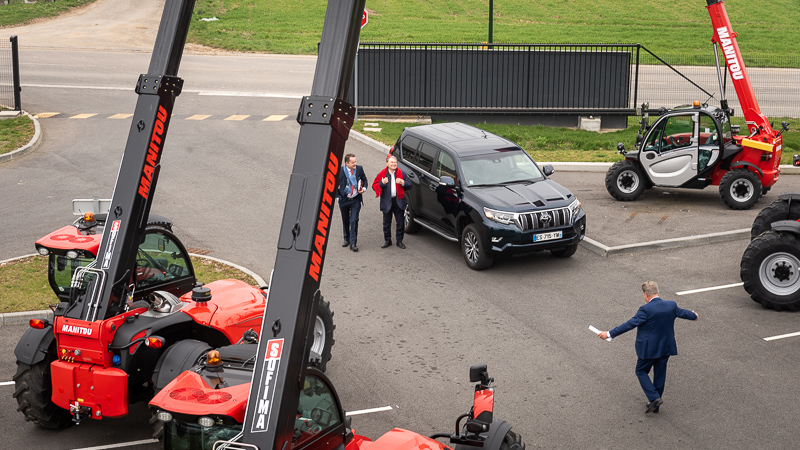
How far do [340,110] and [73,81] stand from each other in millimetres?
24955

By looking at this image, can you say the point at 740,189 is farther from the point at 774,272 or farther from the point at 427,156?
the point at 427,156

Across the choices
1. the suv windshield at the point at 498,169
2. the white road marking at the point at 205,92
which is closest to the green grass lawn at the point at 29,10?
the white road marking at the point at 205,92

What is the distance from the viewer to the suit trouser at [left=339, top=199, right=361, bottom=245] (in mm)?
14406

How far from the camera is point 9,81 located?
80.3 ft

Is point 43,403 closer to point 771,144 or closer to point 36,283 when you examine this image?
point 36,283

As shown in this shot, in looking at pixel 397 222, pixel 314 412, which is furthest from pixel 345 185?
pixel 314 412

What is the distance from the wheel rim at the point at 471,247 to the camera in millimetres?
13484

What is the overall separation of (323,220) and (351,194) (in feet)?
29.1

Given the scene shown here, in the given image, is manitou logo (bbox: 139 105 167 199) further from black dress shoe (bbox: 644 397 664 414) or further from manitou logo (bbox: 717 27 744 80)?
manitou logo (bbox: 717 27 744 80)

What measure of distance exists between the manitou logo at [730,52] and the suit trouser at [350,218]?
27.7 feet

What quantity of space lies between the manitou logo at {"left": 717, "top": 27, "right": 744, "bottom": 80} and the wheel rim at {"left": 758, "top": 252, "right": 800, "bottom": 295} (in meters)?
6.24

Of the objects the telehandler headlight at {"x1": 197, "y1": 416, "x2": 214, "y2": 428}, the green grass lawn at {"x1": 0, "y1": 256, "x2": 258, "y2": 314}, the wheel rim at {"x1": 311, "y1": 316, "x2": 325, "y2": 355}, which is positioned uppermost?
the telehandler headlight at {"x1": 197, "y1": 416, "x2": 214, "y2": 428}

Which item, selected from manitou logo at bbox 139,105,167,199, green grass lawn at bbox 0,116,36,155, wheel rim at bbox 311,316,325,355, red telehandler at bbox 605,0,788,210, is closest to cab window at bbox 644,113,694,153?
red telehandler at bbox 605,0,788,210

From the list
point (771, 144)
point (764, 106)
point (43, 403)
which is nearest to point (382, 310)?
point (43, 403)
